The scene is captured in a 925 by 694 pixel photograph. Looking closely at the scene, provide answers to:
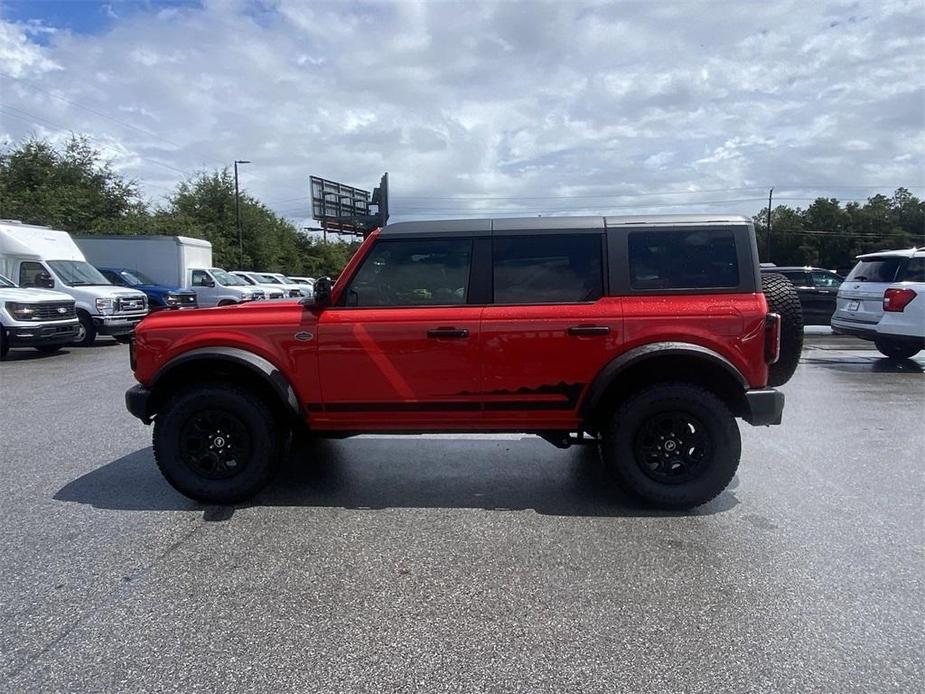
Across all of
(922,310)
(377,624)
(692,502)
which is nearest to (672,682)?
(377,624)

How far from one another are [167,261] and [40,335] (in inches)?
373

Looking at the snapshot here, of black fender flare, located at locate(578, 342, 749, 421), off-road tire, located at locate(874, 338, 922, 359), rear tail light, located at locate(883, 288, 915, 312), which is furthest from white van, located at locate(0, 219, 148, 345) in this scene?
off-road tire, located at locate(874, 338, 922, 359)

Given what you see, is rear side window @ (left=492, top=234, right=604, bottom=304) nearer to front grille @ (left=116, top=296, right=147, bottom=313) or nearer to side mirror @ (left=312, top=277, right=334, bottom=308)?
side mirror @ (left=312, top=277, right=334, bottom=308)

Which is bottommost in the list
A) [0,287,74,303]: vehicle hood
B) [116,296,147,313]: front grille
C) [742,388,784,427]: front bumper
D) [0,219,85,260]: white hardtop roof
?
[742,388,784,427]: front bumper

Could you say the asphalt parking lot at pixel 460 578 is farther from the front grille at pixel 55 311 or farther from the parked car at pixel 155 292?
the parked car at pixel 155 292

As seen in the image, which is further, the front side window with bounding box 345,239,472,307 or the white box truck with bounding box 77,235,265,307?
the white box truck with bounding box 77,235,265,307

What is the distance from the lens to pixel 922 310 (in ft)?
33.0

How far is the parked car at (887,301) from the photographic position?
33.3ft

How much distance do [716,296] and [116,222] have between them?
34.0 metres

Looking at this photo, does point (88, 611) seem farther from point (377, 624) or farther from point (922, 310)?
point (922, 310)

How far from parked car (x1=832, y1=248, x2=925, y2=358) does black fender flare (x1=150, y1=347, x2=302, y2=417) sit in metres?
9.63

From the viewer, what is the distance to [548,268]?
178 inches

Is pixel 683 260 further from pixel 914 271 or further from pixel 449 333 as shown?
pixel 914 271

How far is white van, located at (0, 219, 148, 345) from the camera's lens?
14.4m
